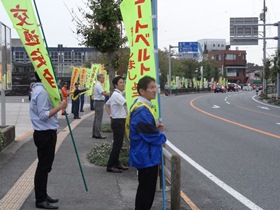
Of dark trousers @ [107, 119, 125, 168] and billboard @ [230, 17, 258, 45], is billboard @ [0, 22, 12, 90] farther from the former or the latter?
billboard @ [230, 17, 258, 45]

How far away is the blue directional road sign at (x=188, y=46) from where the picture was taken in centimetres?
5972

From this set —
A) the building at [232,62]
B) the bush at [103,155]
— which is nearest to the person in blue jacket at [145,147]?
the bush at [103,155]

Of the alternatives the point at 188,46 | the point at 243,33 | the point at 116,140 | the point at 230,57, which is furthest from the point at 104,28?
the point at 230,57

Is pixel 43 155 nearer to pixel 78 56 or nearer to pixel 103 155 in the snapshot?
pixel 103 155

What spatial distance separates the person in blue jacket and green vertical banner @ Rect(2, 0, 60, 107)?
157 centimetres

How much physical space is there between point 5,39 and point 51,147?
774 centimetres

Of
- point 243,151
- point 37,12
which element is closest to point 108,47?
point 243,151

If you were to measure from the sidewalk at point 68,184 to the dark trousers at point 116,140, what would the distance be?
0.78ft

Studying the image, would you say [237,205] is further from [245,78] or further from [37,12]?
[245,78]

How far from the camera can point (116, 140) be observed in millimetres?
8445

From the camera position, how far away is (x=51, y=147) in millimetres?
6137

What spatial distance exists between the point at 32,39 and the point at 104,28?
6717 mm

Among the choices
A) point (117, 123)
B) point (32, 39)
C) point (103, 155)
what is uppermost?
point (32, 39)

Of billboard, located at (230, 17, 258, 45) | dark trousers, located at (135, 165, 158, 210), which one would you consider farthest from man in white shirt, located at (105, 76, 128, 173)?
billboard, located at (230, 17, 258, 45)
